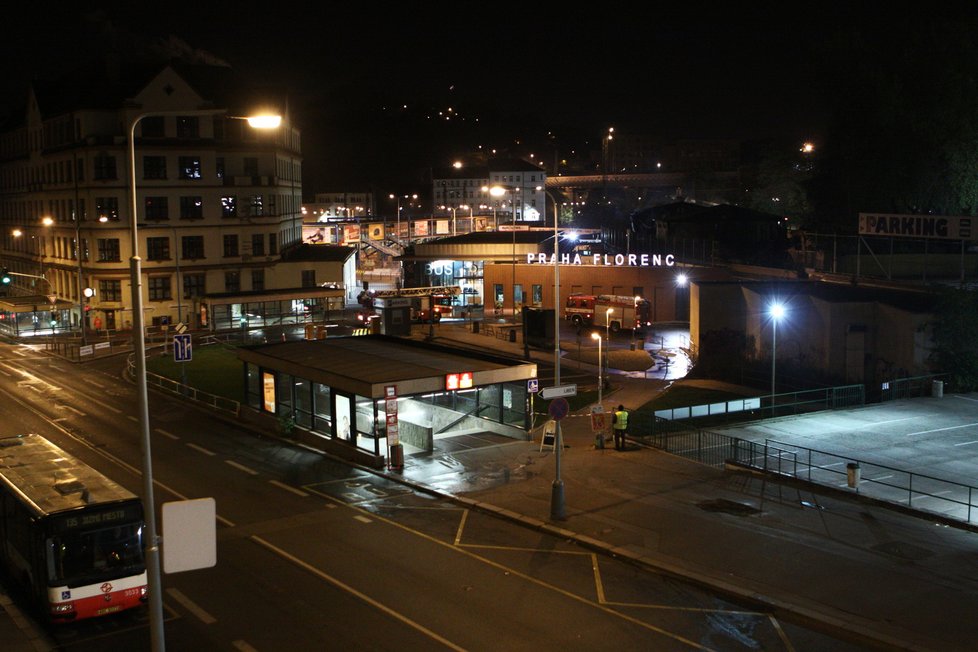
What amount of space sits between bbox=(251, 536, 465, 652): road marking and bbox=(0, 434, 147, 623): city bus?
148 inches

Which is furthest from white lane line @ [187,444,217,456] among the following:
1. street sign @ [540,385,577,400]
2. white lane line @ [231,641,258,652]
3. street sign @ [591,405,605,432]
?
white lane line @ [231,641,258,652]

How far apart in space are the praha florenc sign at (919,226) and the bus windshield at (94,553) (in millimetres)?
45926

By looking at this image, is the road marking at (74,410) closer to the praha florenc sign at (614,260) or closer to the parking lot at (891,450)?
the parking lot at (891,450)

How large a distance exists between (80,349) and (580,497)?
39.5 meters

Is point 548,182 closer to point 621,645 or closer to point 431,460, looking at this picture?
point 431,460

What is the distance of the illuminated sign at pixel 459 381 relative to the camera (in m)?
30.5

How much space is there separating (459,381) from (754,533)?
11.5 m

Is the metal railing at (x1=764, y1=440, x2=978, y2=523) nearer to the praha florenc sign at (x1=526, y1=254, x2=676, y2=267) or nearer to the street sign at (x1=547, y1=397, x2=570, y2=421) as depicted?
the street sign at (x1=547, y1=397, x2=570, y2=421)

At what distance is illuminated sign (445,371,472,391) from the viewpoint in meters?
30.5

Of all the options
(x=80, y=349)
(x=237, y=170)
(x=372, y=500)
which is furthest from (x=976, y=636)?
(x=237, y=170)

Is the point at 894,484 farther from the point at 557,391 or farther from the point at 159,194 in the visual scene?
the point at 159,194

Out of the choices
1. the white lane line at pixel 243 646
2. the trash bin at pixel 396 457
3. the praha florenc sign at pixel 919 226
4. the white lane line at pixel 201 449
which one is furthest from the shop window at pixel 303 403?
the praha florenc sign at pixel 919 226

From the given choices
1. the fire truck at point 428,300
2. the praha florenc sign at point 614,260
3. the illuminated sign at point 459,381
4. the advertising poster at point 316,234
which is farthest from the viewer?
the advertising poster at point 316,234

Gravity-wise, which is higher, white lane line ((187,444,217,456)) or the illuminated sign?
the illuminated sign
